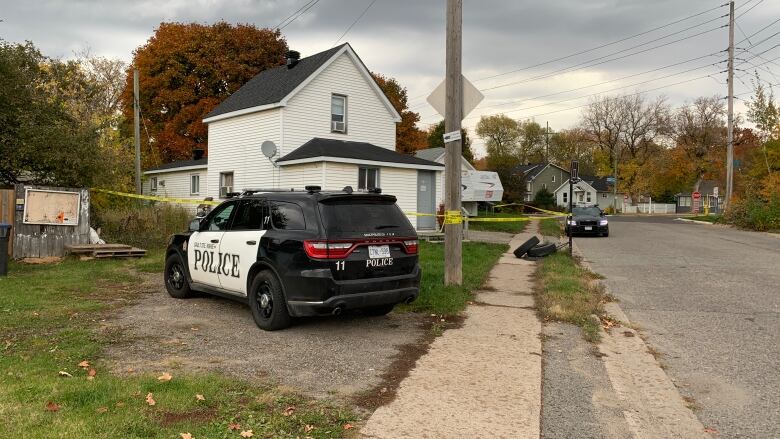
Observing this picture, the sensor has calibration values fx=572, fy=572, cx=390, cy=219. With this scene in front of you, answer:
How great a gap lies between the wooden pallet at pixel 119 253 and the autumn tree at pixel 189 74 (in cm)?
2370

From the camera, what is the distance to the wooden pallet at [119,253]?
44.1 ft

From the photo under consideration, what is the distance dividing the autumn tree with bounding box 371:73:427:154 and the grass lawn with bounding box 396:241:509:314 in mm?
29259

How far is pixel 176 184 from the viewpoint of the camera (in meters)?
29.7

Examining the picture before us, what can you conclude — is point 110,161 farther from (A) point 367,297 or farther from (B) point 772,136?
(B) point 772,136

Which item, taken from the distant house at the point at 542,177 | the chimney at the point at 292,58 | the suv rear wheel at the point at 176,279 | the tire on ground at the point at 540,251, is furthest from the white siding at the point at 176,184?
the distant house at the point at 542,177

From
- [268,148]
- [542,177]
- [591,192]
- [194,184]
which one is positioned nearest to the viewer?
[268,148]

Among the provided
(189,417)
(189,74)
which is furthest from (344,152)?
(189,74)

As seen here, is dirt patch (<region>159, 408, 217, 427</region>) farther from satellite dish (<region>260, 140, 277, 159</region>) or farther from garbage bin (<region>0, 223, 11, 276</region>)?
satellite dish (<region>260, 140, 277, 159</region>)

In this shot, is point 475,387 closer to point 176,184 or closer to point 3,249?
point 3,249

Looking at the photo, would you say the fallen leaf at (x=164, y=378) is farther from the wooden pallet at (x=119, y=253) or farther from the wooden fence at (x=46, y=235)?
the wooden fence at (x=46, y=235)

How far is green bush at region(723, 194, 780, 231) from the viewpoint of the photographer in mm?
28969

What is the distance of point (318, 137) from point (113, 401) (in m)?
18.5

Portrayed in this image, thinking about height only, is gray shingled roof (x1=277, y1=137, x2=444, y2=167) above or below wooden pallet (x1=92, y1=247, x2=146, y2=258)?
above

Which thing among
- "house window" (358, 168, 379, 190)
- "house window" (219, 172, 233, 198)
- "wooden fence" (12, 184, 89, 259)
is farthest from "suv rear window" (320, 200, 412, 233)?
"house window" (219, 172, 233, 198)
